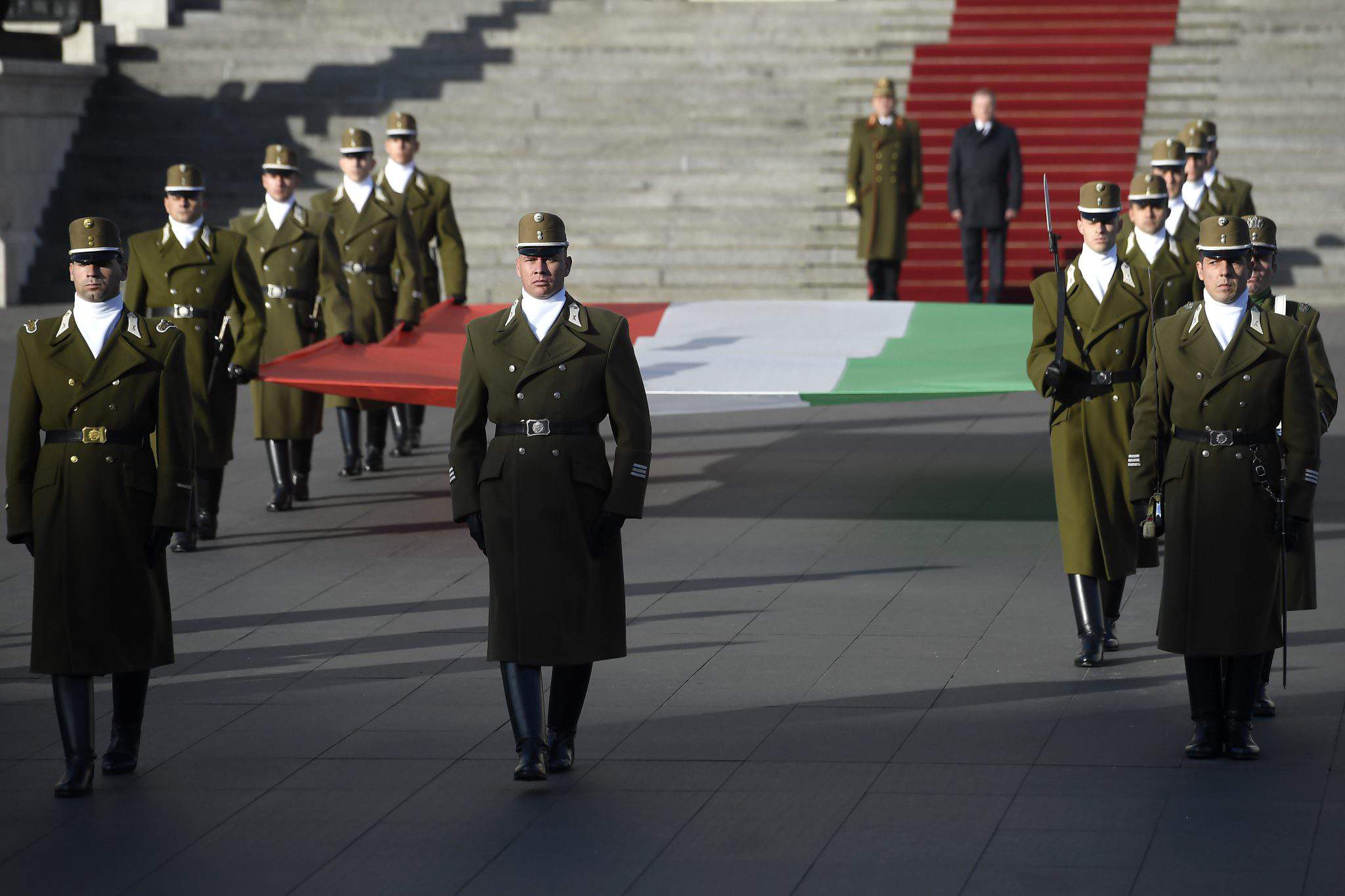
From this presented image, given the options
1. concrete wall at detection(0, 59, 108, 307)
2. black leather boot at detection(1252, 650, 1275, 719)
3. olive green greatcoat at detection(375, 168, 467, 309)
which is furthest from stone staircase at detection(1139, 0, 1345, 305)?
black leather boot at detection(1252, 650, 1275, 719)

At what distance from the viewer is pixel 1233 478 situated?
21.8 ft

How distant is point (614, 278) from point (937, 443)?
7893 mm

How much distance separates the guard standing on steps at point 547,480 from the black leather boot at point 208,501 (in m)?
4.39

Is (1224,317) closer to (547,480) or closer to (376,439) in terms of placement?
(547,480)

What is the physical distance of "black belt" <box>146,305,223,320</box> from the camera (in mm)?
10594

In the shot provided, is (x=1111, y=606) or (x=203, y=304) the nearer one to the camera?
(x=1111, y=606)

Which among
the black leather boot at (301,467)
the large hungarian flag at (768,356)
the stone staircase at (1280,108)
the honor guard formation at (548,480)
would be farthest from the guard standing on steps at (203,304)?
the stone staircase at (1280,108)

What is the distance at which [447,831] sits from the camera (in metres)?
6.04

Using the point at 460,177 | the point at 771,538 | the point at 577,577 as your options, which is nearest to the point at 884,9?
the point at 460,177

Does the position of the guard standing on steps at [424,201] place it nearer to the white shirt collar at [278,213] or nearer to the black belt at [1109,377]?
the white shirt collar at [278,213]

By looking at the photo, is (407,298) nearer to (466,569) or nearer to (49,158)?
(466,569)

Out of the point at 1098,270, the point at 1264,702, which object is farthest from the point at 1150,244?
the point at 1264,702

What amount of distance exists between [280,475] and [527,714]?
17.9ft

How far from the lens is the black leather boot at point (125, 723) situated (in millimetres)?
6711
